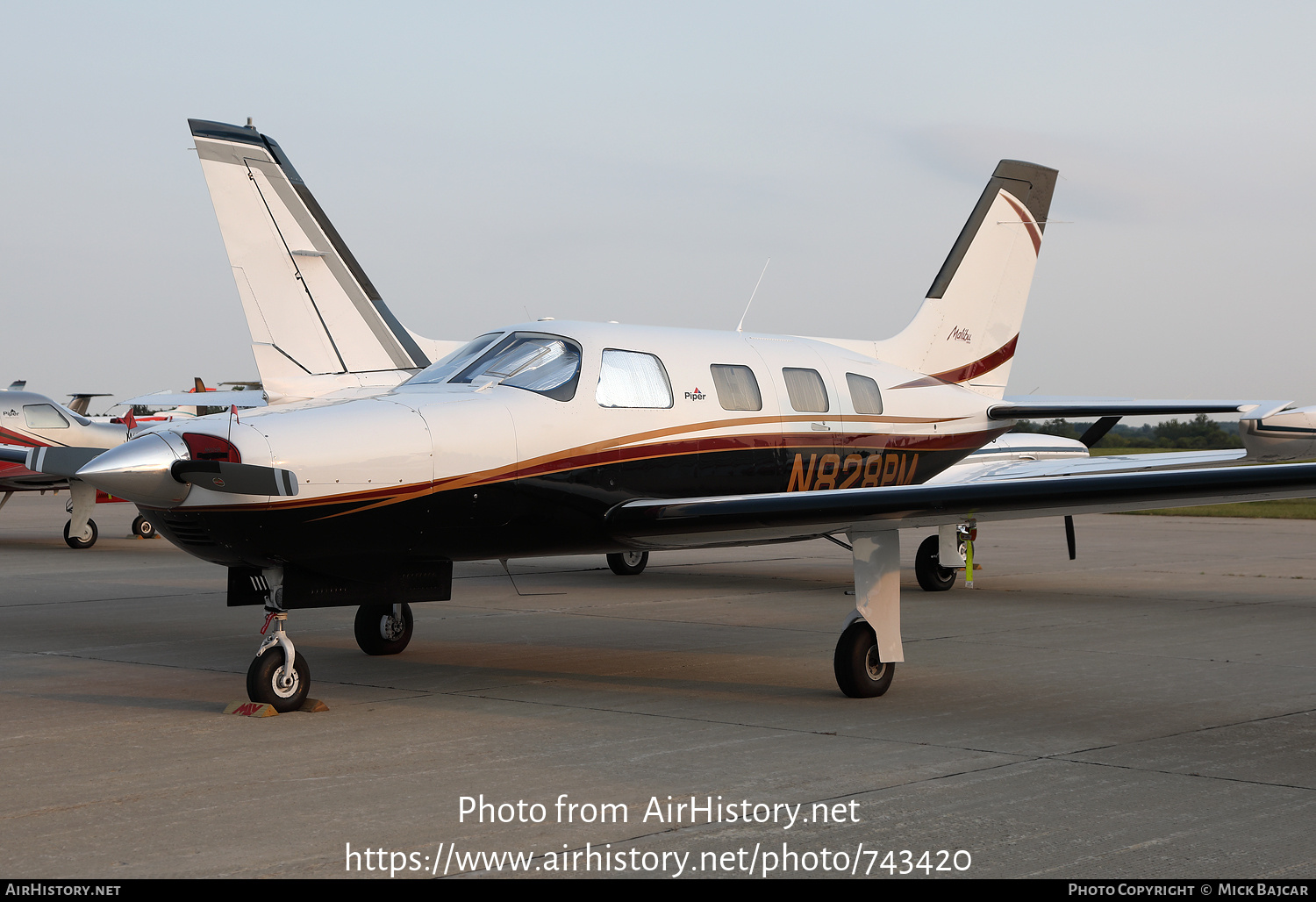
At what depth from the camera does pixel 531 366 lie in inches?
312

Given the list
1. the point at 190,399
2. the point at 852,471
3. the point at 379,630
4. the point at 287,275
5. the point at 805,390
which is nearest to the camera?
the point at 379,630

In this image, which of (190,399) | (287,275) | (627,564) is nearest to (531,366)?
(627,564)

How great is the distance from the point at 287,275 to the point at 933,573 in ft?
32.3

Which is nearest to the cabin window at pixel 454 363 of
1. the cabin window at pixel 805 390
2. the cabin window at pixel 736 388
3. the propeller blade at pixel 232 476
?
the propeller blade at pixel 232 476

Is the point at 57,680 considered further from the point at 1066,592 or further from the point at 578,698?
the point at 1066,592

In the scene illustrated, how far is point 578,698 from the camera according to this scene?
762 centimetres

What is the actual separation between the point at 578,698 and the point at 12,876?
13.0 feet

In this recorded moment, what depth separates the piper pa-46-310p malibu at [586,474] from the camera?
657 cm

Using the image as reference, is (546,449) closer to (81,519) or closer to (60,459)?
(60,459)

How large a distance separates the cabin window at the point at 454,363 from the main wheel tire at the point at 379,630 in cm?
228

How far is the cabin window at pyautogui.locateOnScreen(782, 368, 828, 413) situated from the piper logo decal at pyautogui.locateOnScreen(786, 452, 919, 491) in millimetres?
403

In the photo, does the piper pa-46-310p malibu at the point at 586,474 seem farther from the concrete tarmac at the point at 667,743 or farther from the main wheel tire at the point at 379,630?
the concrete tarmac at the point at 667,743

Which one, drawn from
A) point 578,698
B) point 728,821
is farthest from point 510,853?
point 578,698

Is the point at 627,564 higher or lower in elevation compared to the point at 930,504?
lower
